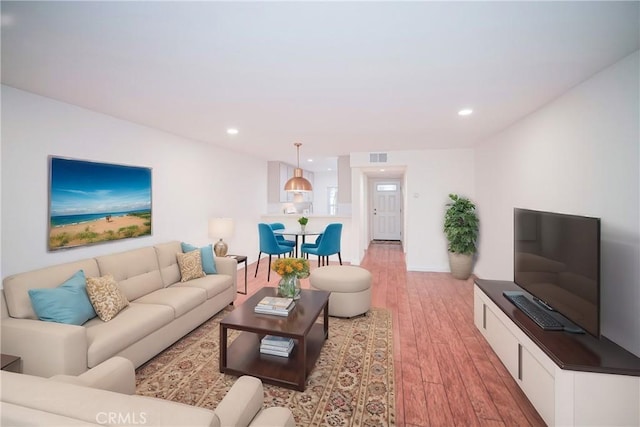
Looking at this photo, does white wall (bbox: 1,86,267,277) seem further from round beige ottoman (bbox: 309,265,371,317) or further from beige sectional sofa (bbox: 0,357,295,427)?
round beige ottoman (bbox: 309,265,371,317)

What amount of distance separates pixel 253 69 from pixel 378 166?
405cm

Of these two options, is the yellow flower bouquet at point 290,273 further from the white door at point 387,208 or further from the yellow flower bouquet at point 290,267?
the white door at point 387,208

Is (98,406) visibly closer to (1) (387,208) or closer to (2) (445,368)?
(2) (445,368)

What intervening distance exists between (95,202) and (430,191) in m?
5.08

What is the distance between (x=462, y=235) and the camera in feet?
16.0

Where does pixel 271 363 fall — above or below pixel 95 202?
below

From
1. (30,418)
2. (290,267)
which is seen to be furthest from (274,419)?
(290,267)

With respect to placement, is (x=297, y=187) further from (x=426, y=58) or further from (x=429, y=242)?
(x=426, y=58)

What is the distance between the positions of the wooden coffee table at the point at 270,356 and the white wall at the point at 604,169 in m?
2.13

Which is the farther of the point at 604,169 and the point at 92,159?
the point at 92,159

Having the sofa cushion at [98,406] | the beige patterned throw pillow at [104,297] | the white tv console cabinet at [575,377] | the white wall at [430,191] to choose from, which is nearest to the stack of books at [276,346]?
the beige patterned throw pillow at [104,297]

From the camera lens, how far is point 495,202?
423cm

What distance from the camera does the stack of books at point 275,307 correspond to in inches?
94.1

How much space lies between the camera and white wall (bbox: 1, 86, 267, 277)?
2338mm
